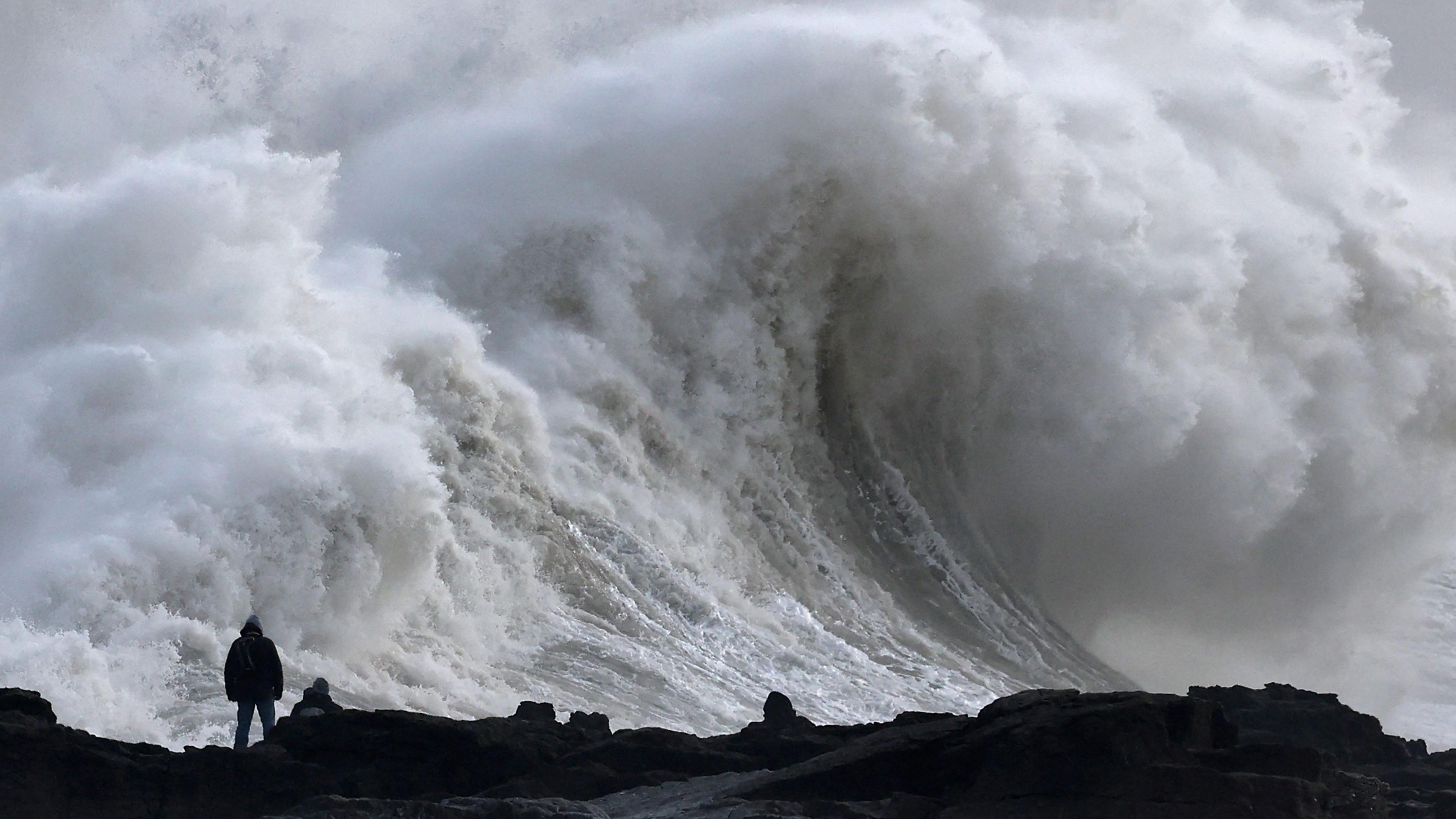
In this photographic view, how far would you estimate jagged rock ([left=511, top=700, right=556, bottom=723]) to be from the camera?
11086 millimetres

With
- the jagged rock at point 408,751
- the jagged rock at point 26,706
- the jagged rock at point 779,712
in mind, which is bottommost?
the jagged rock at point 26,706

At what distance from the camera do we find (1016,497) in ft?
74.8

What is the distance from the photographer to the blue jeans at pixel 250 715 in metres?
10.4

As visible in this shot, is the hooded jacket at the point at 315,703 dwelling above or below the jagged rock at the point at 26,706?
above

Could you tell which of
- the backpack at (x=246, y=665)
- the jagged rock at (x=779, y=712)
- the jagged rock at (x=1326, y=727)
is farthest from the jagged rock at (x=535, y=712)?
the jagged rock at (x=1326, y=727)

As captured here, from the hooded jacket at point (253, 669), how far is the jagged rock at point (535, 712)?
48.5 inches

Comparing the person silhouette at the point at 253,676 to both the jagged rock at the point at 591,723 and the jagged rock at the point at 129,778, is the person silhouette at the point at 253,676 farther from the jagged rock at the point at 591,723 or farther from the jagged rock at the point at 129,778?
the jagged rock at the point at 591,723

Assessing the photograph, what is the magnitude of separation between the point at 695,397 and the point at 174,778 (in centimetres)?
1285

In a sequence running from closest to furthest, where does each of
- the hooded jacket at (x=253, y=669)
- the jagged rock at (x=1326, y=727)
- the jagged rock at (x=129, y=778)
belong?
1. the jagged rock at (x=129, y=778)
2. the hooded jacket at (x=253, y=669)
3. the jagged rock at (x=1326, y=727)

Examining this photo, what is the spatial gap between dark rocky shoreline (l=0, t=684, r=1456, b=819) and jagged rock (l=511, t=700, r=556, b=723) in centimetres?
25

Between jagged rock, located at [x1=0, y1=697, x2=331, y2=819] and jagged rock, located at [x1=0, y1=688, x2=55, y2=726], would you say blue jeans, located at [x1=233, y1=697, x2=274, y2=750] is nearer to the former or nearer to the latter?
jagged rock, located at [x1=0, y1=697, x2=331, y2=819]

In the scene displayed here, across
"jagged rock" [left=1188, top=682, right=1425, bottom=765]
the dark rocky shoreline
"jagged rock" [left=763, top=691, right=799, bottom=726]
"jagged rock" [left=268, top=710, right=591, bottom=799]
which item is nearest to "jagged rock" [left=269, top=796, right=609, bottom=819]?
the dark rocky shoreline

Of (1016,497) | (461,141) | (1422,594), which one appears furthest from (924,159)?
(1422,594)

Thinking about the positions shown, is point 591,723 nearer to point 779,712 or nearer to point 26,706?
point 779,712
